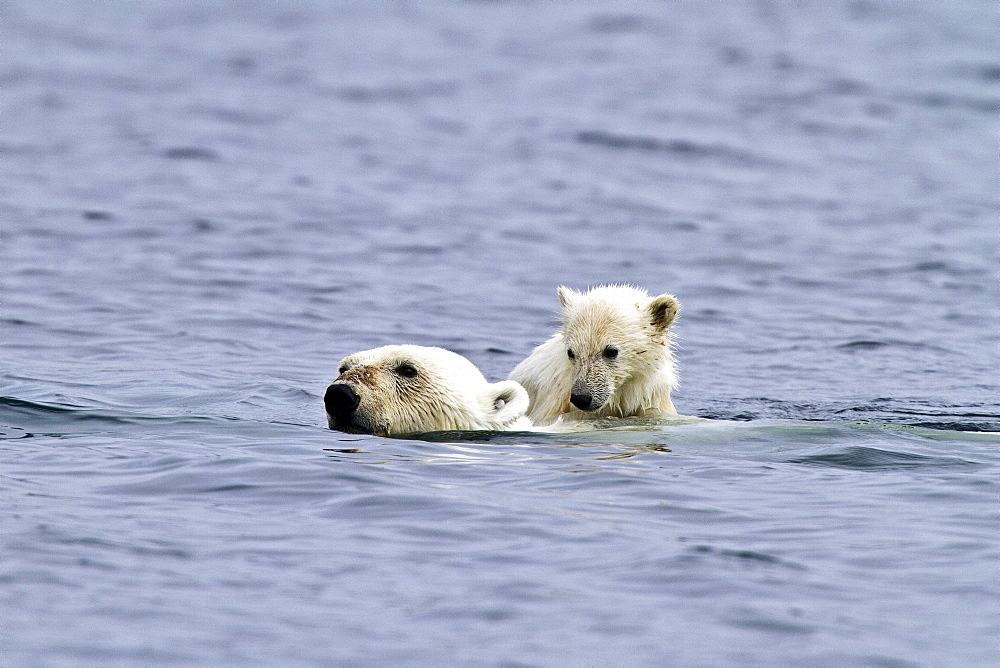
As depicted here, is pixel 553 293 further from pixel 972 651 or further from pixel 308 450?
pixel 972 651

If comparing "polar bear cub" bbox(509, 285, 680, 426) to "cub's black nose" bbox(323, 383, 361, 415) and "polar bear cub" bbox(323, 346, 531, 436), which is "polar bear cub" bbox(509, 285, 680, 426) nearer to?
"polar bear cub" bbox(323, 346, 531, 436)

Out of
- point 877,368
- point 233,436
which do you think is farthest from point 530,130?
point 233,436

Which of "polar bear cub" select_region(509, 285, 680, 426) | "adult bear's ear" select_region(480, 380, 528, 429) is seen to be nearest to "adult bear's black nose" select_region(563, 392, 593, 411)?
"polar bear cub" select_region(509, 285, 680, 426)

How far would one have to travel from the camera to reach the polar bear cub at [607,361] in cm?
877

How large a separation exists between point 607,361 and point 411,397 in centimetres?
172

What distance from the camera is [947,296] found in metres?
15.7

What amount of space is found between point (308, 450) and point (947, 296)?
408 inches

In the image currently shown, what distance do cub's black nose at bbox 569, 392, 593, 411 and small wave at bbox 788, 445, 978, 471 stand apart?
53.5 inches

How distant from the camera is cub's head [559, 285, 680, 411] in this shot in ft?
28.5

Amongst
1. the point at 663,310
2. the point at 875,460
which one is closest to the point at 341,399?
the point at 663,310

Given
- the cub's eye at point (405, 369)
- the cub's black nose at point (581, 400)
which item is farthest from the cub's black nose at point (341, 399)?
the cub's black nose at point (581, 400)

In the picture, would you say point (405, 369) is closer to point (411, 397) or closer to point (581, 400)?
point (411, 397)

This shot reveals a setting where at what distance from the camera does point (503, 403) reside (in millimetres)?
7984

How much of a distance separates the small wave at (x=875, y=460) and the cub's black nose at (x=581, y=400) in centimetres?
136
